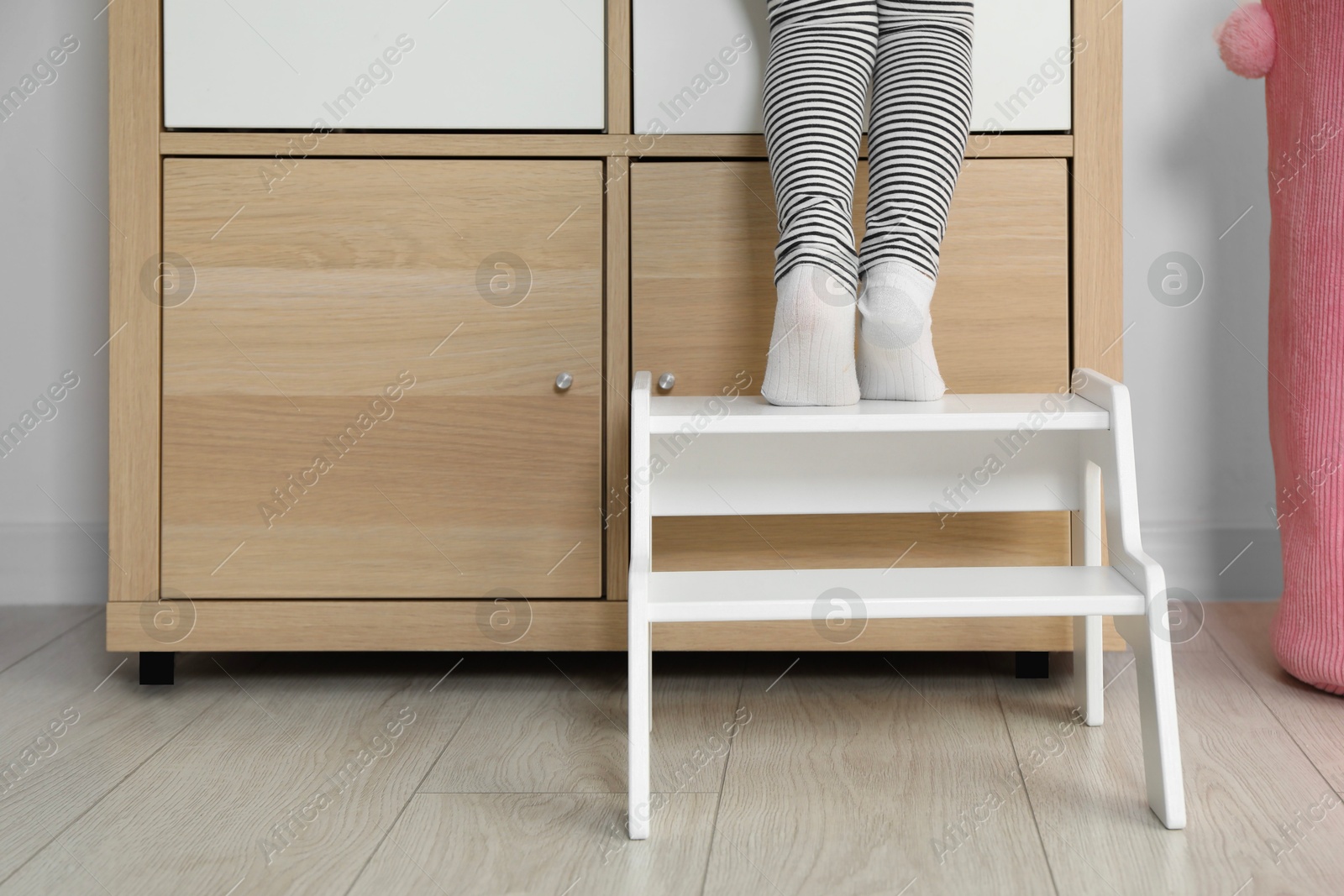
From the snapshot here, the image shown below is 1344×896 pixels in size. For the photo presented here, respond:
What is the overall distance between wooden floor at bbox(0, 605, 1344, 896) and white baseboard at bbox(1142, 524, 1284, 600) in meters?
0.20

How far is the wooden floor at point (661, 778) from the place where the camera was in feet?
2.35

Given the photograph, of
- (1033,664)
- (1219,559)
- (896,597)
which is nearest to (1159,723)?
(896,597)

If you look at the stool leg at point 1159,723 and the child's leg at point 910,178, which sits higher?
the child's leg at point 910,178

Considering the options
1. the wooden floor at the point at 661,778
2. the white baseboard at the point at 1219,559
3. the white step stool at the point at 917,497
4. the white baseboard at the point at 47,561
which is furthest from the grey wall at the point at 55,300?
the white baseboard at the point at 1219,559

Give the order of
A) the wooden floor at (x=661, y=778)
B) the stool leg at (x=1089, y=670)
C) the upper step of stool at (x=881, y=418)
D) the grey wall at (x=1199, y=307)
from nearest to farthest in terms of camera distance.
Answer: the wooden floor at (x=661, y=778)
the upper step of stool at (x=881, y=418)
the stool leg at (x=1089, y=670)
the grey wall at (x=1199, y=307)

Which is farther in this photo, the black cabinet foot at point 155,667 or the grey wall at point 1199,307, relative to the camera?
the grey wall at point 1199,307

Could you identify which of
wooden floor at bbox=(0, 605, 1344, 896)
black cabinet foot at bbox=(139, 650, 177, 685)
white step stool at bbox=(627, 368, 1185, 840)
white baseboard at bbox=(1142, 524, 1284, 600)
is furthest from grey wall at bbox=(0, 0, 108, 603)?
white baseboard at bbox=(1142, 524, 1284, 600)

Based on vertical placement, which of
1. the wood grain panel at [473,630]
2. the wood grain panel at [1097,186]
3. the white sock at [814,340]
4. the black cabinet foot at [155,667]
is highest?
the wood grain panel at [1097,186]

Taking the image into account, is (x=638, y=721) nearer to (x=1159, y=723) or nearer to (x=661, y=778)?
(x=661, y=778)

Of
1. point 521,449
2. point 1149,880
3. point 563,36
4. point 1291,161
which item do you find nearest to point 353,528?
point 521,449

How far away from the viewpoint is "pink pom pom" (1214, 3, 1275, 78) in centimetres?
105

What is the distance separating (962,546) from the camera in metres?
1.06

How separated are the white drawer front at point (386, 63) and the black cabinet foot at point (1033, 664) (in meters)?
0.72

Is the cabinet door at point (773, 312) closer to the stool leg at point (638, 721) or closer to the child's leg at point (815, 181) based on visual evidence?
the child's leg at point (815, 181)
